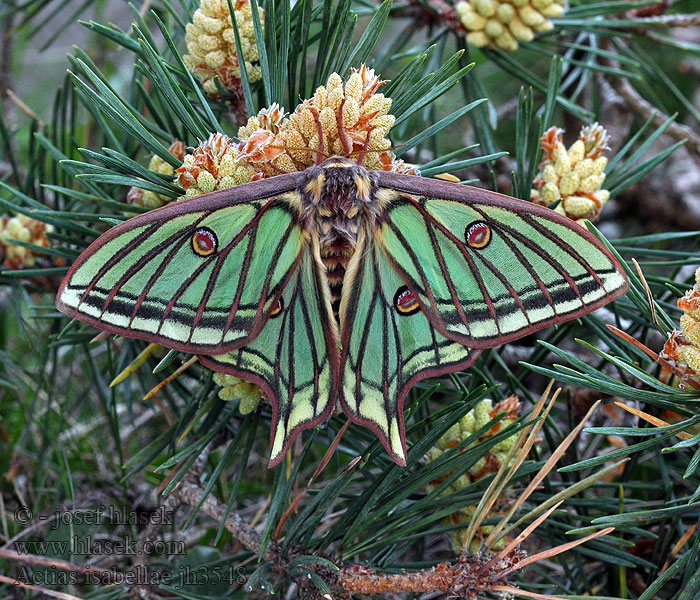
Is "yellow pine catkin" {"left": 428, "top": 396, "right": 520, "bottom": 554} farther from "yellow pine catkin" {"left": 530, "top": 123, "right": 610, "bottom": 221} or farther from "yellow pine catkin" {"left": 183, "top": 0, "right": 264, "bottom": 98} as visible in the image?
"yellow pine catkin" {"left": 183, "top": 0, "right": 264, "bottom": 98}

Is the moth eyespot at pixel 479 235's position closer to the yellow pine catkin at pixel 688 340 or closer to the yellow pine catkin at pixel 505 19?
the yellow pine catkin at pixel 688 340

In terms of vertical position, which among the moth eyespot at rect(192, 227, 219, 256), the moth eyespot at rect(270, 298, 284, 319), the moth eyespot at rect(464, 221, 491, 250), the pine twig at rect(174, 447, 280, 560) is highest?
the moth eyespot at rect(192, 227, 219, 256)

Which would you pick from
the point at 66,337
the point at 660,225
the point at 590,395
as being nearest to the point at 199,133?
the point at 66,337

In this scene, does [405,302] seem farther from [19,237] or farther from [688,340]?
[19,237]

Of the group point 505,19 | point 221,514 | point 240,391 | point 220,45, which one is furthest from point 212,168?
point 505,19

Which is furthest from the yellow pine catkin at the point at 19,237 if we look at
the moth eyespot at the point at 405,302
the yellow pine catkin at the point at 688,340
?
the yellow pine catkin at the point at 688,340

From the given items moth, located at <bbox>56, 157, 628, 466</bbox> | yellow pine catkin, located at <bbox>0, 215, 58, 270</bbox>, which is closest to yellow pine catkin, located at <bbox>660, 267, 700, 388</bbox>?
moth, located at <bbox>56, 157, 628, 466</bbox>

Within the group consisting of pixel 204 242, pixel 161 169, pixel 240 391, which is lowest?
pixel 240 391
